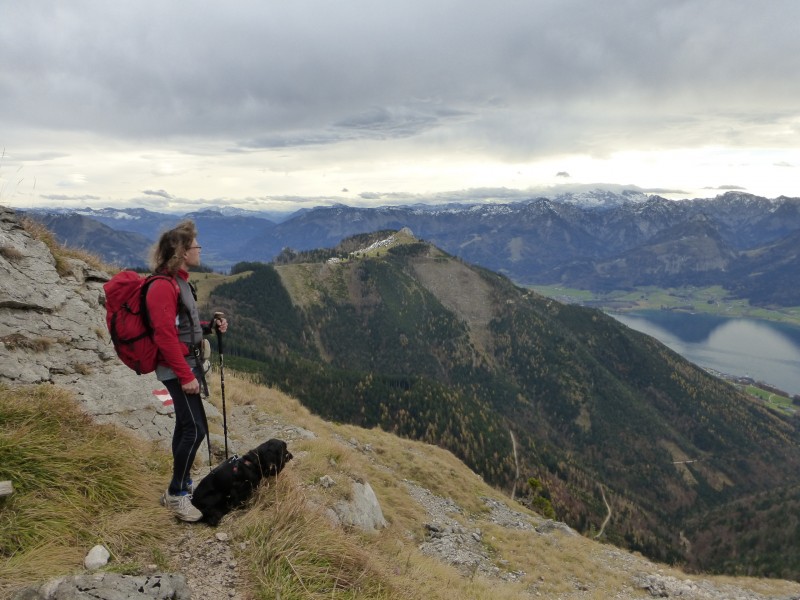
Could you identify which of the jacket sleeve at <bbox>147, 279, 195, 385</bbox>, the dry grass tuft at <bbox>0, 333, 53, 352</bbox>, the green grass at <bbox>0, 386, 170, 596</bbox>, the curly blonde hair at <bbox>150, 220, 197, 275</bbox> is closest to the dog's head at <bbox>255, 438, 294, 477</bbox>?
the green grass at <bbox>0, 386, 170, 596</bbox>

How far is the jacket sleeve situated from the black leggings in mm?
550

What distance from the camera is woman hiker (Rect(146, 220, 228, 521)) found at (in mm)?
6430

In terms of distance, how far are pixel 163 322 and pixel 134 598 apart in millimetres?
3399

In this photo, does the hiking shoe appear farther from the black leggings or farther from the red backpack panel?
the red backpack panel

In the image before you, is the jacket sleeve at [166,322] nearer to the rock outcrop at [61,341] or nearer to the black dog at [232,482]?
the black dog at [232,482]

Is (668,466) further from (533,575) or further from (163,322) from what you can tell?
→ (163,322)

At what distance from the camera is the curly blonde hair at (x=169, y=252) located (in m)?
6.73

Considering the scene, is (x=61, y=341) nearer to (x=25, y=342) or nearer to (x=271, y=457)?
(x=25, y=342)

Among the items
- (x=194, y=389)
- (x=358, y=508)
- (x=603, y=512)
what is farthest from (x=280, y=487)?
(x=603, y=512)

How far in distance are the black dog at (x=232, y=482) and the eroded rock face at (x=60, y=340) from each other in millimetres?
5894

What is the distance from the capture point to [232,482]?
7.24 m

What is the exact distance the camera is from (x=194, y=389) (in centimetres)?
677

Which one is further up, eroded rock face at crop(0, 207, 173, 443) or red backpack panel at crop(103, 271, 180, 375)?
red backpack panel at crop(103, 271, 180, 375)

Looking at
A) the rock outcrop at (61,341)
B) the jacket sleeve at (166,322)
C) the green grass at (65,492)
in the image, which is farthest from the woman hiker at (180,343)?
the rock outcrop at (61,341)
